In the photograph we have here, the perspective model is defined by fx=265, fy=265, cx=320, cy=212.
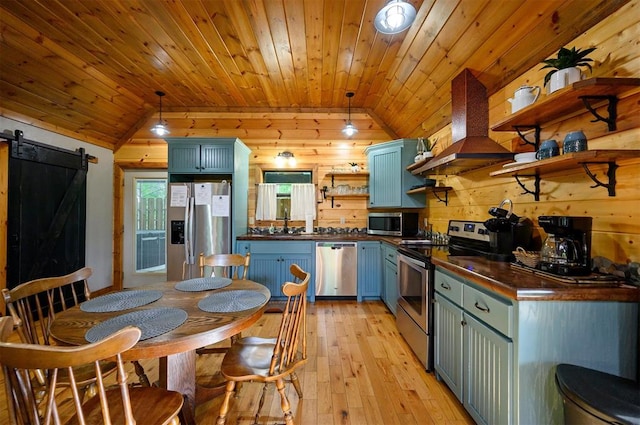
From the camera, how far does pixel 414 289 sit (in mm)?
2295

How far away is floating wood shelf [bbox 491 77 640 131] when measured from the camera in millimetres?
1190

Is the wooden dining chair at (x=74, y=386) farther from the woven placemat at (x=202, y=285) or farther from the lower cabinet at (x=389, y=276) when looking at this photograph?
the lower cabinet at (x=389, y=276)

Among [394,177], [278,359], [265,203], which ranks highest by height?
[394,177]

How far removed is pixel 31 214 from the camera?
118 inches

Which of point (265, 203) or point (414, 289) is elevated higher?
point (265, 203)

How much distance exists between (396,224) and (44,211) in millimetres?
4370

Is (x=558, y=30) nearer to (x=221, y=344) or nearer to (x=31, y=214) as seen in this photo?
(x=221, y=344)

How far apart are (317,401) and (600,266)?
72.8 inches

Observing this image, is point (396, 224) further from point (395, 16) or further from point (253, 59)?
point (253, 59)

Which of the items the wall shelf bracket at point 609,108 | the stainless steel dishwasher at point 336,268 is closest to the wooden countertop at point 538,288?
the wall shelf bracket at point 609,108

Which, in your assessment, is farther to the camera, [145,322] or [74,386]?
[145,322]

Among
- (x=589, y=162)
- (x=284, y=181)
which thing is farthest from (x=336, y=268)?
(x=589, y=162)

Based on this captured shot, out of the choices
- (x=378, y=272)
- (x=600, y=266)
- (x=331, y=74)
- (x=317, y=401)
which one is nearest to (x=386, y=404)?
(x=317, y=401)

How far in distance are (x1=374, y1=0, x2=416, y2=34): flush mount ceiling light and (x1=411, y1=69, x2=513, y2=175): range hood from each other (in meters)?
0.92
